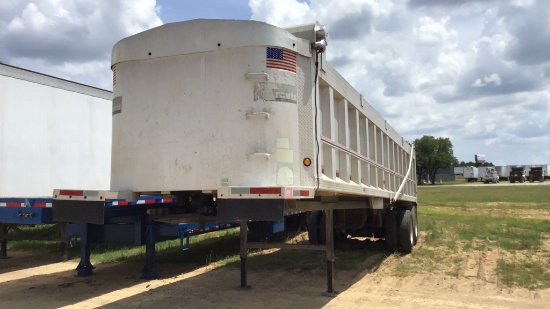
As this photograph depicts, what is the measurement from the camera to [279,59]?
178 inches

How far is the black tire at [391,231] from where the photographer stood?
968 cm

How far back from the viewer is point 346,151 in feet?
19.5

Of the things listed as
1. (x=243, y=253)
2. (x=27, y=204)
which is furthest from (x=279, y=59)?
(x=27, y=204)

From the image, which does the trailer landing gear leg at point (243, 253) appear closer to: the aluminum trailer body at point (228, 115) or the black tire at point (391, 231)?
the aluminum trailer body at point (228, 115)

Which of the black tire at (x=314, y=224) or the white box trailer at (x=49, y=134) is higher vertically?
the white box trailer at (x=49, y=134)

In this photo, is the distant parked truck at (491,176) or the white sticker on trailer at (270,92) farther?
the distant parked truck at (491,176)

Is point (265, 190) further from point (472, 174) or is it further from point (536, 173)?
point (472, 174)

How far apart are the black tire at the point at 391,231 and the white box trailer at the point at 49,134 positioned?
20.2 feet

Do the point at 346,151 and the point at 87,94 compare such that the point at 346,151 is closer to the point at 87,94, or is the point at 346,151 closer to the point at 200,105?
the point at 200,105

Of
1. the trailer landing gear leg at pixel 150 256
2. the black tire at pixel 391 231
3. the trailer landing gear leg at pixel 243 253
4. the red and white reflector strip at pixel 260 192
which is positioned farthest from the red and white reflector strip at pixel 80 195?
the black tire at pixel 391 231

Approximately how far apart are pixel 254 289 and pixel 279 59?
11.7 ft

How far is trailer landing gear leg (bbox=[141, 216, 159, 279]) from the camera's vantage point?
7.23 meters

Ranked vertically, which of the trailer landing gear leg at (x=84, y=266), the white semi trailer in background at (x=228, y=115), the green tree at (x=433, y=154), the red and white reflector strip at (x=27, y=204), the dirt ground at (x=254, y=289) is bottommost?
the dirt ground at (x=254, y=289)

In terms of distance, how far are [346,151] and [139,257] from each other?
211 inches
